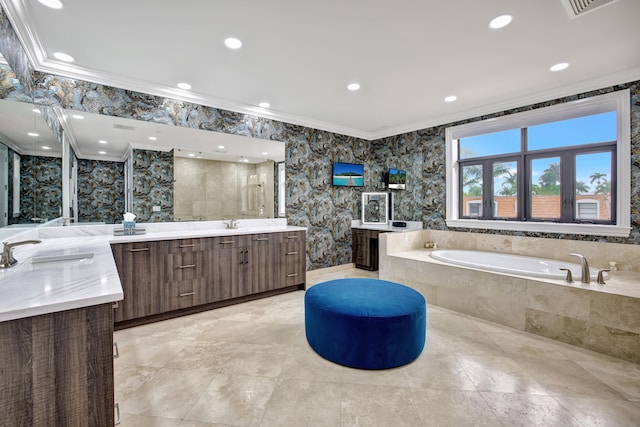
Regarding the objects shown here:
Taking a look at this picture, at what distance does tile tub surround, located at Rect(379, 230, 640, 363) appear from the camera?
227 cm

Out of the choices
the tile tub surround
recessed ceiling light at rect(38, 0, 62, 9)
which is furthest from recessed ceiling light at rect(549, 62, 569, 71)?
recessed ceiling light at rect(38, 0, 62, 9)

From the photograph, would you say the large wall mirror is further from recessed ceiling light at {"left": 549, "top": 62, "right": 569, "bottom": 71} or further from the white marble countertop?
recessed ceiling light at {"left": 549, "top": 62, "right": 569, "bottom": 71}

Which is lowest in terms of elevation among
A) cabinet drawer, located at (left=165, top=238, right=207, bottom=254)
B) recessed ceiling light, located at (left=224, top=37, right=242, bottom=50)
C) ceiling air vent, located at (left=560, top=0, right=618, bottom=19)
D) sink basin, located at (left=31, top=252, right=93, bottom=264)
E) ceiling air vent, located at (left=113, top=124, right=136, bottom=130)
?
cabinet drawer, located at (left=165, top=238, right=207, bottom=254)

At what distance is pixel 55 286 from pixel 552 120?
15.3ft

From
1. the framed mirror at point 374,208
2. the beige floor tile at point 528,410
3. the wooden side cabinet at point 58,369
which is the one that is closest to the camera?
the wooden side cabinet at point 58,369

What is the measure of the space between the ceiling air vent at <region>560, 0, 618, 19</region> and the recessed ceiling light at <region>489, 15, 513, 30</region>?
0.29 metres

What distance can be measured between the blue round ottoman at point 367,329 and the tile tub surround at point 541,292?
1.06 meters

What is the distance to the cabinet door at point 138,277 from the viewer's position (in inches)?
105

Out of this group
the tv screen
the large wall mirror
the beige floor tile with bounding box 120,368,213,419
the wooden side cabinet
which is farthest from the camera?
the tv screen

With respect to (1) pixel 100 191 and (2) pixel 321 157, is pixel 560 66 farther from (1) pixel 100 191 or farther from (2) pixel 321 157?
(1) pixel 100 191

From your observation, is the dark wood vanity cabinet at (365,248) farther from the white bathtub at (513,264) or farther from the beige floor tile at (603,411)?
the beige floor tile at (603,411)

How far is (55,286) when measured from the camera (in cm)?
111

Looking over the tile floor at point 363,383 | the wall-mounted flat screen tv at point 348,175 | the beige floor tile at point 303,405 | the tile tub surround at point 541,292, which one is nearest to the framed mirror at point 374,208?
the wall-mounted flat screen tv at point 348,175

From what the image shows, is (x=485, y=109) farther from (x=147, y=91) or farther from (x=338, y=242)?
(x=147, y=91)
